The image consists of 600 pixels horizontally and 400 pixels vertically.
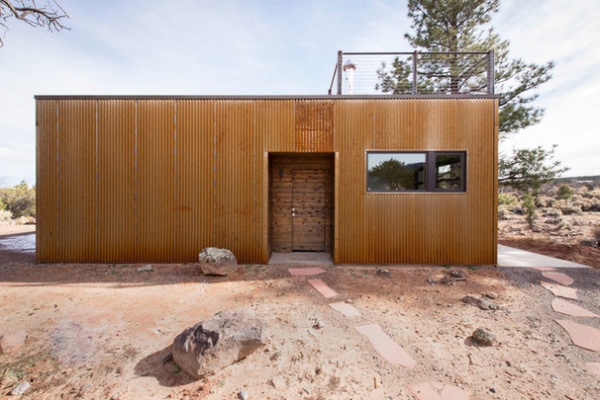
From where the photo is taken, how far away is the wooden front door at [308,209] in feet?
23.3

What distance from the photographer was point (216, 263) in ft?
16.6

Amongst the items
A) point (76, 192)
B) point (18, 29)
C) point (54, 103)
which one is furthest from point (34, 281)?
point (18, 29)

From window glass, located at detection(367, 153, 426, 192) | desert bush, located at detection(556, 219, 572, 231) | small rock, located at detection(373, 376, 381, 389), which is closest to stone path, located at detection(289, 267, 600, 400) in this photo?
small rock, located at detection(373, 376, 381, 389)

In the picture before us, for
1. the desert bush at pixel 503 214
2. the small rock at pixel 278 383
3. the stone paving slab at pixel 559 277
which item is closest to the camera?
the small rock at pixel 278 383

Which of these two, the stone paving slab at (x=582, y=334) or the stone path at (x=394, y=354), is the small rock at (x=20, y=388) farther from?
the stone paving slab at (x=582, y=334)

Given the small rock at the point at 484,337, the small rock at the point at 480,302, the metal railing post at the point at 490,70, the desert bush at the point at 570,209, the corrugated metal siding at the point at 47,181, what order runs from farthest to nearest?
the desert bush at the point at 570,209
the metal railing post at the point at 490,70
the corrugated metal siding at the point at 47,181
the small rock at the point at 480,302
the small rock at the point at 484,337

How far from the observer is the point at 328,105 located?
19.4 ft

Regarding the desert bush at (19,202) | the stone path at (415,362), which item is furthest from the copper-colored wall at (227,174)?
the desert bush at (19,202)

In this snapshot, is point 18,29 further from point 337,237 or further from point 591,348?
point 591,348

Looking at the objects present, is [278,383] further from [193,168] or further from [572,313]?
[193,168]

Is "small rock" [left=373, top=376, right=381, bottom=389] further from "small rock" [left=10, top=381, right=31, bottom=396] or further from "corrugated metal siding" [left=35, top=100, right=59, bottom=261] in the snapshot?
"corrugated metal siding" [left=35, top=100, right=59, bottom=261]

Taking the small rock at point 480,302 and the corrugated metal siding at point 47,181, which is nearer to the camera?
the small rock at point 480,302

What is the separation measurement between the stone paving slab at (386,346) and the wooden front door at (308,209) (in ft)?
12.4

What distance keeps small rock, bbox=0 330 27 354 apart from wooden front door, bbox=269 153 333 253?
4862 mm
